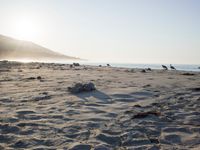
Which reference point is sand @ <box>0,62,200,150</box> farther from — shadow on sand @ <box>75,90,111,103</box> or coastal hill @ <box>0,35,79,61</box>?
coastal hill @ <box>0,35,79,61</box>

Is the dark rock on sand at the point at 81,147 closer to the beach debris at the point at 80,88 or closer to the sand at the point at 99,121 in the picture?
the sand at the point at 99,121

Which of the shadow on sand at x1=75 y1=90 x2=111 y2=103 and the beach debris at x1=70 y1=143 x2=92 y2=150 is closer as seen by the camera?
the beach debris at x1=70 y1=143 x2=92 y2=150

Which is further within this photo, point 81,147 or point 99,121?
point 99,121

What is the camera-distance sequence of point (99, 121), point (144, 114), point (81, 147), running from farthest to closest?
point (144, 114) < point (99, 121) < point (81, 147)

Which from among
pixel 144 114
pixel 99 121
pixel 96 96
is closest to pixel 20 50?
pixel 96 96

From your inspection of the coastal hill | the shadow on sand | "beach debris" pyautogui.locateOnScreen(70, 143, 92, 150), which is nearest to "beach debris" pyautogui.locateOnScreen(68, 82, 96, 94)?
the shadow on sand

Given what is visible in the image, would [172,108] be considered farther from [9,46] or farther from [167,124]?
[9,46]

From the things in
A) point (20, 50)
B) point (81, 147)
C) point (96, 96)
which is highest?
point (20, 50)

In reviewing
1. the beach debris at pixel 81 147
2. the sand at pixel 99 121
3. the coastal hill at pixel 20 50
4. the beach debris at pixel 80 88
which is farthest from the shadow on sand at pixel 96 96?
the coastal hill at pixel 20 50

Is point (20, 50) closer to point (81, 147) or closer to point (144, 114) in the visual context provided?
point (144, 114)

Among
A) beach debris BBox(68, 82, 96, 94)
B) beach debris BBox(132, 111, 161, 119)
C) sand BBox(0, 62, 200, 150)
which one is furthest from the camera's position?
beach debris BBox(68, 82, 96, 94)

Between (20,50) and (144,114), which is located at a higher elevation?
(20,50)

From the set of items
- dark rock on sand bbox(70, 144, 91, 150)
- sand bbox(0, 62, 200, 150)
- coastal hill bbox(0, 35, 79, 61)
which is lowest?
dark rock on sand bbox(70, 144, 91, 150)

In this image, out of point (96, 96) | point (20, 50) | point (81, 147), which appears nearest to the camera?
point (81, 147)
